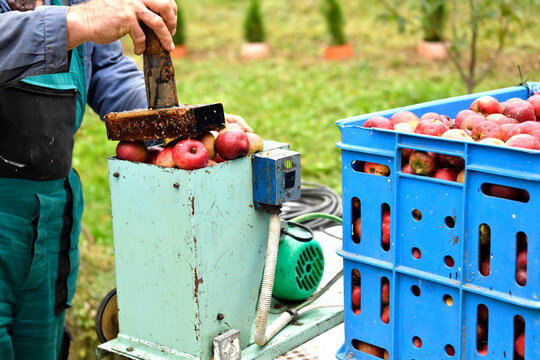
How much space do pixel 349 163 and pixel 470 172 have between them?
33 centimetres

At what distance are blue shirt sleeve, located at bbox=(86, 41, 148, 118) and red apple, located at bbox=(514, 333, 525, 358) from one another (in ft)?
4.82

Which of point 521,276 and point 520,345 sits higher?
point 521,276

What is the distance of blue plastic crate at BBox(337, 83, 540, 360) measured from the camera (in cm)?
136

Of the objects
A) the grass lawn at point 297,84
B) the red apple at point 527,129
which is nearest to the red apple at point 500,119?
the red apple at point 527,129

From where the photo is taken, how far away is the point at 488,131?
165 cm

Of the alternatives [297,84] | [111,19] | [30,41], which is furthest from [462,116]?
[297,84]

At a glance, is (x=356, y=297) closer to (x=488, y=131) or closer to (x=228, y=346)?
(x=228, y=346)

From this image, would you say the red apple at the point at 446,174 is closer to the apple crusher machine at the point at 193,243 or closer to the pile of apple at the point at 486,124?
the pile of apple at the point at 486,124

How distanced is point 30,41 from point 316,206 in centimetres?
182

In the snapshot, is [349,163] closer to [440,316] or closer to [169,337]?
[440,316]

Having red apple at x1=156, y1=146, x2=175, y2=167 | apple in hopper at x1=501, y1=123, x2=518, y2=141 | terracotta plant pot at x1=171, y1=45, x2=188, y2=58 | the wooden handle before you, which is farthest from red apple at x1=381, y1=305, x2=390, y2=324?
terracotta plant pot at x1=171, y1=45, x2=188, y2=58

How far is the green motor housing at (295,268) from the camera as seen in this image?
200cm

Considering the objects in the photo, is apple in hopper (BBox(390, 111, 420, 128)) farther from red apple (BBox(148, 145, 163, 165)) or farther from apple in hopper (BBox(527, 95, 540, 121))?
red apple (BBox(148, 145, 163, 165))

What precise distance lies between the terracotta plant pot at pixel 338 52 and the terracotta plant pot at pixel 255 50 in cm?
120
